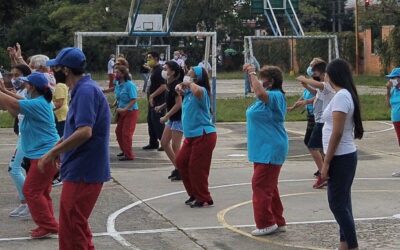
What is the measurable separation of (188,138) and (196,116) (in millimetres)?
289

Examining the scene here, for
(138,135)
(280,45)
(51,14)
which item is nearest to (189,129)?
(138,135)

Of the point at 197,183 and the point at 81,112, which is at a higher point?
the point at 81,112

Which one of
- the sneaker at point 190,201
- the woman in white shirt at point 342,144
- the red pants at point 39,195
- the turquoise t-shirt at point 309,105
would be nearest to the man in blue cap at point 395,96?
the turquoise t-shirt at point 309,105

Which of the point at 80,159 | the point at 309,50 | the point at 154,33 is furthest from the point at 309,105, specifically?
the point at 309,50

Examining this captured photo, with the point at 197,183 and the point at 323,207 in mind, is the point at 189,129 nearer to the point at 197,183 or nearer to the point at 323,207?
the point at 197,183

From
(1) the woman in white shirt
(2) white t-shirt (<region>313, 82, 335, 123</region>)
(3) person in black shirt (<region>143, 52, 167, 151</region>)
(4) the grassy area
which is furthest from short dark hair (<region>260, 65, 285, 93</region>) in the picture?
(4) the grassy area

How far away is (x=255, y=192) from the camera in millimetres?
8312

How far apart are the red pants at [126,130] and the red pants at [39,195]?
6.04 meters

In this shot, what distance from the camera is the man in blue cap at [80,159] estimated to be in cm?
605

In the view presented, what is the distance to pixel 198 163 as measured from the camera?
984 cm

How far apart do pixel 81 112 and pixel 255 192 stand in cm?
288

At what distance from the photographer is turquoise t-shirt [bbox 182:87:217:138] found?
9.90 m

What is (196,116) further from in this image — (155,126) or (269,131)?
(155,126)

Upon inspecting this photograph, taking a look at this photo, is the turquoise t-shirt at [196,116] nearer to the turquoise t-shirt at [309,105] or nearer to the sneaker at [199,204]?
the sneaker at [199,204]
